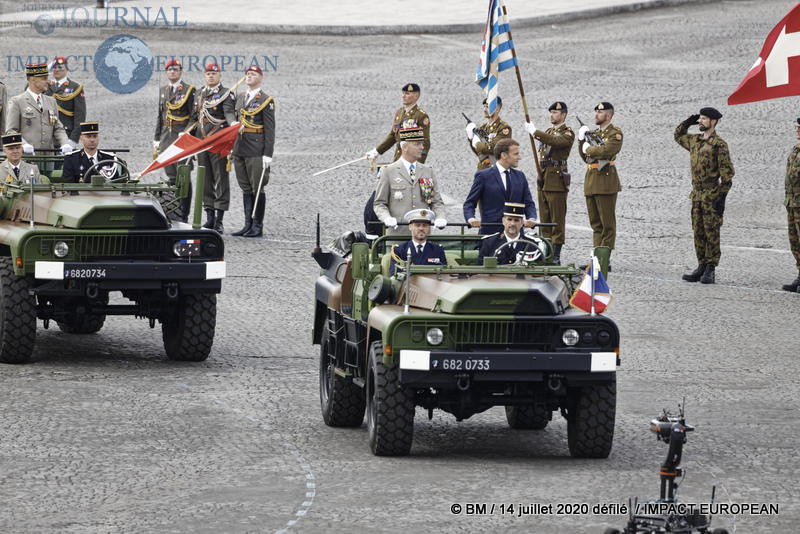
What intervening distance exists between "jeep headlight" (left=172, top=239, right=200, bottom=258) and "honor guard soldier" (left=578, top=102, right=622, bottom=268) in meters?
6.71

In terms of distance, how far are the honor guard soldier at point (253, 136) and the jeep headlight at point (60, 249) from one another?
298 inches

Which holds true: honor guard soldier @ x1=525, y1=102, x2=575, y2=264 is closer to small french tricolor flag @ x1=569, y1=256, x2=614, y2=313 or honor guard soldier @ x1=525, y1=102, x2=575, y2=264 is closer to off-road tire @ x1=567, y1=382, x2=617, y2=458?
small french tricolor flag @ x1=569, y1=256, x2=614, y2=313

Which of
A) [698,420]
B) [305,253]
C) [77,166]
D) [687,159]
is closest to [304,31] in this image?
[687,159]

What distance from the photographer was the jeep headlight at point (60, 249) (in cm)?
1343

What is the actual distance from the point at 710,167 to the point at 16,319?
8.53m

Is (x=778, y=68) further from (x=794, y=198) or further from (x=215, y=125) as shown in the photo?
(x=215, y=125)

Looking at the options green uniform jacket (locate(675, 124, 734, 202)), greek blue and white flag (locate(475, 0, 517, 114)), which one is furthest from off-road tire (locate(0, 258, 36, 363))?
green uniform jacket (locate(675, 124, 734, 202))

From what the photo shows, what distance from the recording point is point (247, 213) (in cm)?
2080

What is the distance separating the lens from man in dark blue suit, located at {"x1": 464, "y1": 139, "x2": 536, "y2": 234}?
14172 millimetres

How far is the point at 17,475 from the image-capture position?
A: 9.88 m

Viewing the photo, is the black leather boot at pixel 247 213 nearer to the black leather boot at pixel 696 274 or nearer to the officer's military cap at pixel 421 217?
the black leather boot at pixel 696 274

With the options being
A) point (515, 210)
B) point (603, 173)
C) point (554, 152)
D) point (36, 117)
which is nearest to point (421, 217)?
point (515, 210)

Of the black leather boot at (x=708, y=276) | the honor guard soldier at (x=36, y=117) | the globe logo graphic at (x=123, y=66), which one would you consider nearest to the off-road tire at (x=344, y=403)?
the black leather boot at (x=708, y=276)

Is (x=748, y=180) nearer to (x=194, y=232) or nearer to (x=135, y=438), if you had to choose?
(x=194, y=232)
